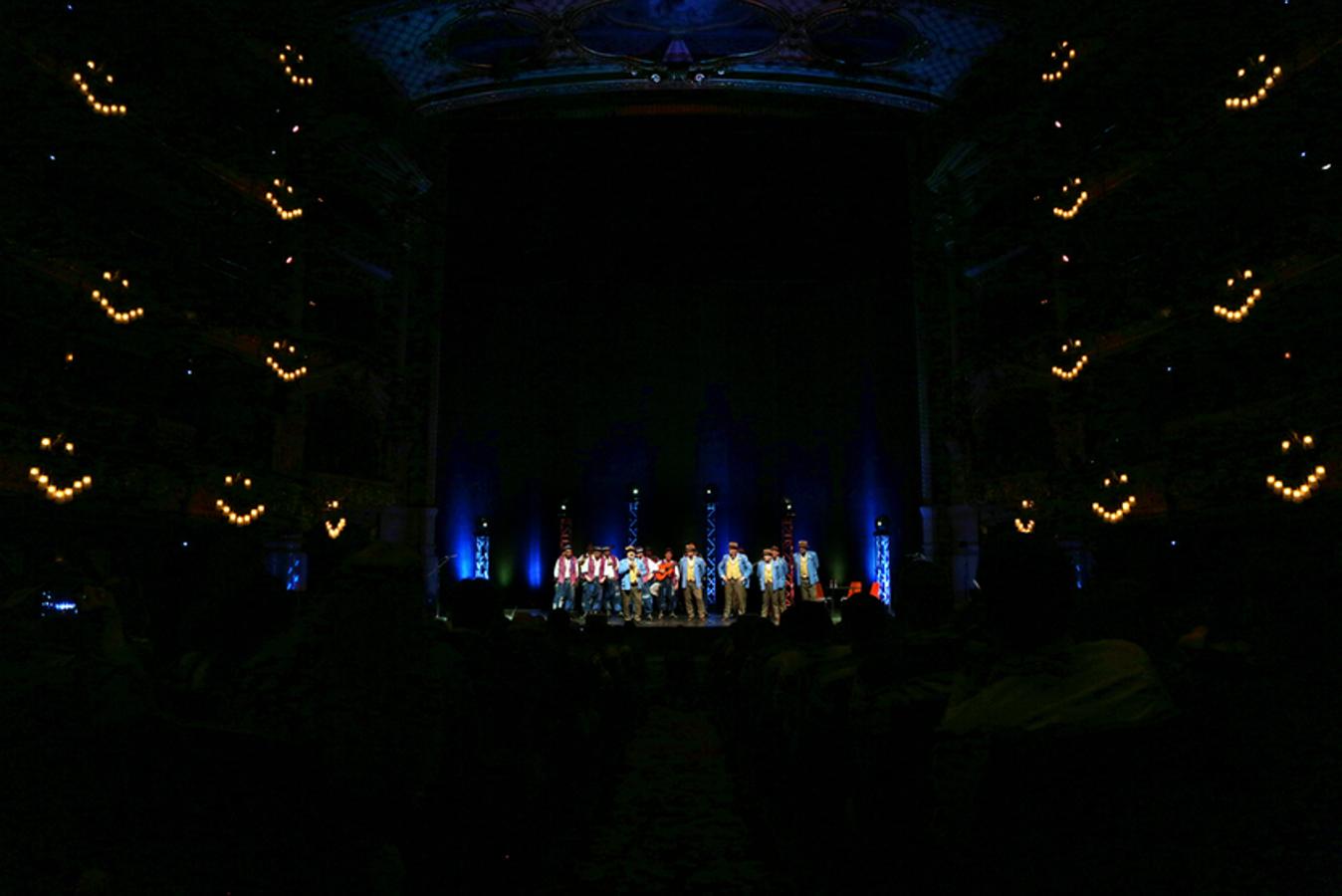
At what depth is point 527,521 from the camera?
2150 cm

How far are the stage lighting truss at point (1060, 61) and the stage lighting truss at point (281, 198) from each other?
16.4 meters

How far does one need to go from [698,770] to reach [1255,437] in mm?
10821

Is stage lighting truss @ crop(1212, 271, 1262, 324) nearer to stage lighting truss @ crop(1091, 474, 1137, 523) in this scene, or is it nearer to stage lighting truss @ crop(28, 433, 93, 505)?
stage lighting truss @ crop(1091, 474, 1137, 523)

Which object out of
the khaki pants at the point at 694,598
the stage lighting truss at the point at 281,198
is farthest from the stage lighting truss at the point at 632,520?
the stage lighting truss at the point at 281,198

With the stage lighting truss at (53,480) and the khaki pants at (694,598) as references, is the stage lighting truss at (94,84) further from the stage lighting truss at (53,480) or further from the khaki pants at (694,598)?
the khaki pants at (694,598)

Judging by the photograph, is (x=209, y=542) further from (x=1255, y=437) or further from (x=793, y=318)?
(x=1255, y=437)

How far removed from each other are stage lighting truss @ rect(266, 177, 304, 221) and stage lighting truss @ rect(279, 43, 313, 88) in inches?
84.1

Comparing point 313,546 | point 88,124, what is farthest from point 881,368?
point 313,546

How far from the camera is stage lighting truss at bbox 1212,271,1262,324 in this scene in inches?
549

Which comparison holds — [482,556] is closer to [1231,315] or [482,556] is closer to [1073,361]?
[1073,361]

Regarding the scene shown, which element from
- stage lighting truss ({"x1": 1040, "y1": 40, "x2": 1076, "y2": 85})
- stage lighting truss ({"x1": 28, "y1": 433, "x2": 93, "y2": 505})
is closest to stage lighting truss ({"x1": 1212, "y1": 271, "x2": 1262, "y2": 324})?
stage lighting truss ({"x1": 1040, "y1": 40, "x2": 1076, "y2": 85})

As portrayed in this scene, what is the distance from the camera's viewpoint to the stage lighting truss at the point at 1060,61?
59.4 feet

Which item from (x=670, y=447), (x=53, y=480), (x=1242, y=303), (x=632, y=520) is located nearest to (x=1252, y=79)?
(x=1242, y=303)

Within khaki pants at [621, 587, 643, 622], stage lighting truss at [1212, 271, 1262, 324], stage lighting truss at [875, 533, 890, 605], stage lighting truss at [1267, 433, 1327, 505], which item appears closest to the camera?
stage lighting truss at [1267, 433, 1327, 505]
